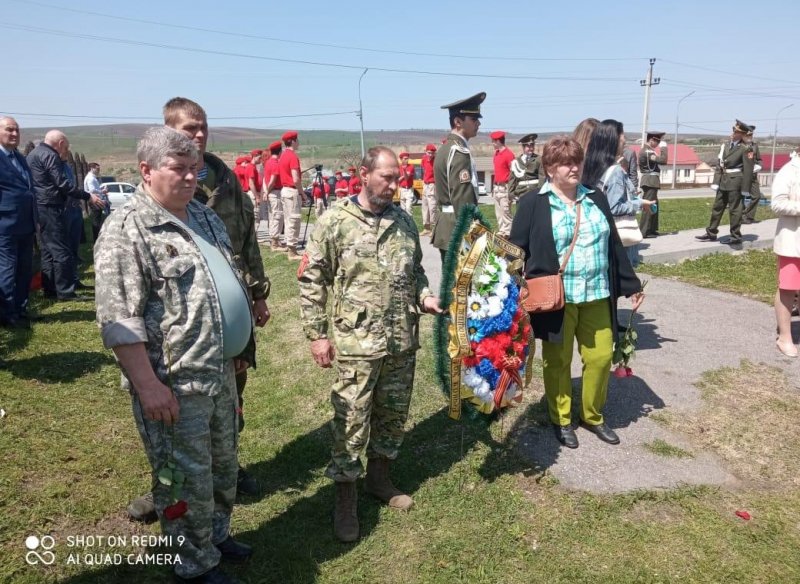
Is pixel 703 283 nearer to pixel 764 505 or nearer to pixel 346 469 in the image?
pixel 764 505

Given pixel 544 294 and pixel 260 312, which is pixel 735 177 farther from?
pixel 260 312

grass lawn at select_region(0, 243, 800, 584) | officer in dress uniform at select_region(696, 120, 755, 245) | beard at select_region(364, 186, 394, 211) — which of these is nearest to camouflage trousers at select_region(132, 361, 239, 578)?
grass lawn at select_region(0, 243, 800, 584)

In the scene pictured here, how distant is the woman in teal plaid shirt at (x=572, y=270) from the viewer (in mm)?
4121

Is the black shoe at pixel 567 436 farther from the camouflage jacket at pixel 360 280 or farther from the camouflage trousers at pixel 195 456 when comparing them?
the camouflage trousers at pixel 195 456

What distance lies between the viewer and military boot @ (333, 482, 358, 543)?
3.56 meters

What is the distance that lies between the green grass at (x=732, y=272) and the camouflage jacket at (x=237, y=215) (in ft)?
23.3

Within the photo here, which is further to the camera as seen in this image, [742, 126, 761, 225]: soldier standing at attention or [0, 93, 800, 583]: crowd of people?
[742, 126, 761, 225]: soldier standing at attention

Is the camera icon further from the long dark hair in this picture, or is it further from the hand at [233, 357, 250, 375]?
the long dark hair

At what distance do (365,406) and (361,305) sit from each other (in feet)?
1.99

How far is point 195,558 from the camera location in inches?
112

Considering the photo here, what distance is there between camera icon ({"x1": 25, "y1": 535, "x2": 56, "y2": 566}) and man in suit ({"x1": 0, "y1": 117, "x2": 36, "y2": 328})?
4.69 m

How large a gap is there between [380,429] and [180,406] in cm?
144

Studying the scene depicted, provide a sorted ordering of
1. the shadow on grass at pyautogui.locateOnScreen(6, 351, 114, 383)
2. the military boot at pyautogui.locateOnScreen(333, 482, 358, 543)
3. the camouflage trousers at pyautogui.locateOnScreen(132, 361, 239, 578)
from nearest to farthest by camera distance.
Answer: the camouflage trousers at pyautogui.locateOnScreen(132, 361, 239, 578) → the military boot at pyautogui.locateOnScreen(333, 482, 358, 543) → the shadow on grass at pyautogui.locateOnScreen(6, 351, 114, 383)

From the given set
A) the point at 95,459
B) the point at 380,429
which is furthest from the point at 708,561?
the point at 95,459
